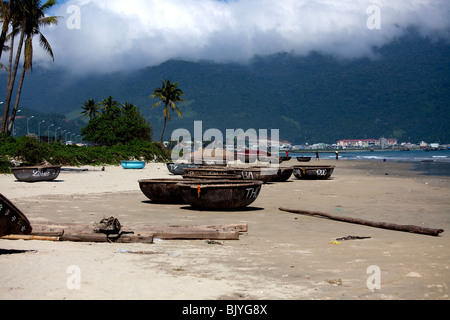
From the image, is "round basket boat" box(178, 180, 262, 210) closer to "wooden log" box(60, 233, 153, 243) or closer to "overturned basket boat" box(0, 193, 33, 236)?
"wooden log" box(60, 233, 153, 243)

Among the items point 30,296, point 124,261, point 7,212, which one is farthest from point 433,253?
point 7,212

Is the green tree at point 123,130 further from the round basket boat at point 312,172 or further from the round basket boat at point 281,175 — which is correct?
the round basket boat at point 281,175

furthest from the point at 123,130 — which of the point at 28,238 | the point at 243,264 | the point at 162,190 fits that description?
the point at 243,264

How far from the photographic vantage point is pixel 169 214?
13.7 meters

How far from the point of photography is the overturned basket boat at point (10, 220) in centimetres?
711

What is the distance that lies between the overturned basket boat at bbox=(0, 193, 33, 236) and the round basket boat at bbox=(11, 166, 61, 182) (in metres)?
18.5

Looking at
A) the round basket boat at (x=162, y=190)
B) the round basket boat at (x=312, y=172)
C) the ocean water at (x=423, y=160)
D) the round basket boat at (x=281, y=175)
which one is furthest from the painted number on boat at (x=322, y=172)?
the round basket boat at (x=162, y=190)

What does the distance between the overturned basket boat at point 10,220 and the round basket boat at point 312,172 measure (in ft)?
81.9

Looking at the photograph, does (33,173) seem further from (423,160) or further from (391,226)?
(423,160)

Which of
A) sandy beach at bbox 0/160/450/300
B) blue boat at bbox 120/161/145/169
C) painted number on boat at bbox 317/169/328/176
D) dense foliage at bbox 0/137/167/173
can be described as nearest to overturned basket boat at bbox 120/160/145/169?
blue boat at bbox 120/161/145/169

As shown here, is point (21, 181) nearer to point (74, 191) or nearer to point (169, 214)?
point (74, 191)

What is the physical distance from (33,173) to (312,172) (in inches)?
662

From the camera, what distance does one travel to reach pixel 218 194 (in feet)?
46.6
